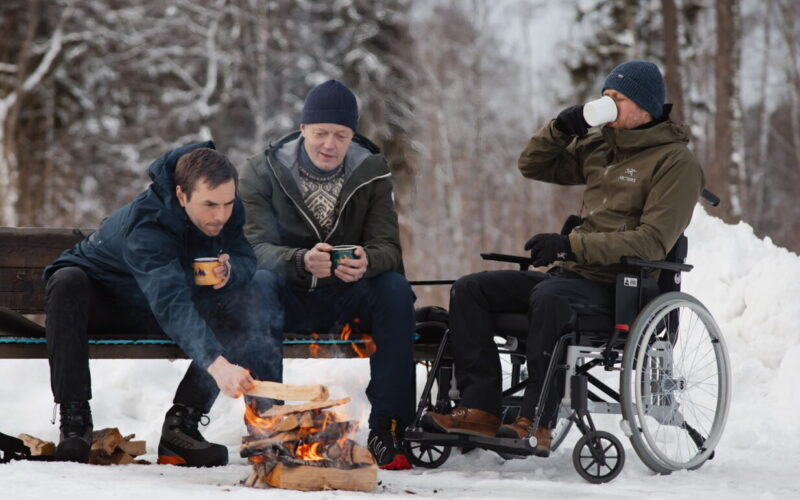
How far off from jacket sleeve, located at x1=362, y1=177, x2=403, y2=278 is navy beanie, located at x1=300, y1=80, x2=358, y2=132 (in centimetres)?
33

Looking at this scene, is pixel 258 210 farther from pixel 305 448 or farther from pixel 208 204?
pixel 305 448

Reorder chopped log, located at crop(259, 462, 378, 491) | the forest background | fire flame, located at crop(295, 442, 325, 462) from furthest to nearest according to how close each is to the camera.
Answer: the forest background, fire flame, located at crop(295, 442, 325, 462), chopped log, located at crop(259, 462, 378, 491)

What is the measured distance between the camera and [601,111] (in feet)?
14.5

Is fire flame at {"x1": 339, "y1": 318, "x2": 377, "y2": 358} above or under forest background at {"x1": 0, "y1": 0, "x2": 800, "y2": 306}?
under

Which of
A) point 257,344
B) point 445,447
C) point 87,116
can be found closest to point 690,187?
point 445,447

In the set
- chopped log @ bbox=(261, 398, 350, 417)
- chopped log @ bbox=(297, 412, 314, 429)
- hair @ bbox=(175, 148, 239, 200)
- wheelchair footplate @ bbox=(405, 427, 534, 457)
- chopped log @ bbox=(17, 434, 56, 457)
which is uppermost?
hair @ bbox=(175, 148, 239, 200)

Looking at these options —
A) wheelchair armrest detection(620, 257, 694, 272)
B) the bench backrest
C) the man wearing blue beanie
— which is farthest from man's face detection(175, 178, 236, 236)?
wheelchair armrest detection(620, 257, 694, 272)

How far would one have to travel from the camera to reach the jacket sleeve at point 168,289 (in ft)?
12.4

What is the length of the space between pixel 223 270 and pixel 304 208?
2.11 ft

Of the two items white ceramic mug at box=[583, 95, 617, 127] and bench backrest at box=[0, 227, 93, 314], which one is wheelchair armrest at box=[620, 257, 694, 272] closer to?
white ceramic mug at box=[583, 95, 617, 127]

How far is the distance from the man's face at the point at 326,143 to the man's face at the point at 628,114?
1148 mm

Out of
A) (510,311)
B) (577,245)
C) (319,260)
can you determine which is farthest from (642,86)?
(319,260)

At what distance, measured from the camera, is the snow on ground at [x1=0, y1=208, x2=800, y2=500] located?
3561 mm

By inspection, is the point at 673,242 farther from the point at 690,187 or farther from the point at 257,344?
the point at 257,344
